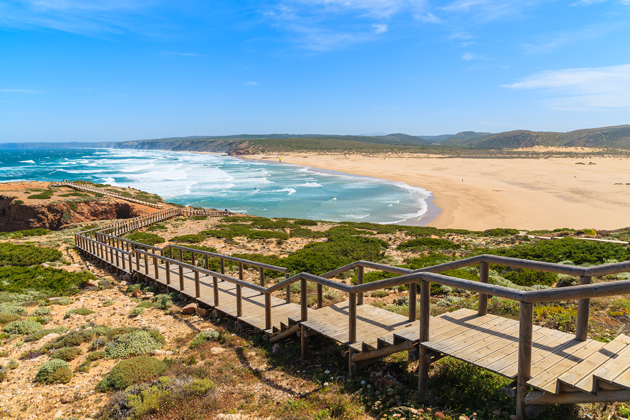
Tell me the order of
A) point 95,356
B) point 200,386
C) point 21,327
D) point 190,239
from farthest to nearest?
1. point 190,239
2. point 21,327
3. point 95,356
4. point 200,386

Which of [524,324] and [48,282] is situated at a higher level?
[524,324]

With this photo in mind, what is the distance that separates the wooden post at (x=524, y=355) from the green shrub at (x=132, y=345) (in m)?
5.84

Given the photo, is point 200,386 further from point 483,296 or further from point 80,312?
point 80,312

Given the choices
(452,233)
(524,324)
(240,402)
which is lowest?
(452,233)

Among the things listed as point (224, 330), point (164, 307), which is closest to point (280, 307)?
point (224, 330)

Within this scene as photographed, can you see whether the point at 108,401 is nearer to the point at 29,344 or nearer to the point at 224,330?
the point at 224,330

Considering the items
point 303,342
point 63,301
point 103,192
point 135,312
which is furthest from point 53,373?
point 103,192

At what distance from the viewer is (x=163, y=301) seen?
9.39m

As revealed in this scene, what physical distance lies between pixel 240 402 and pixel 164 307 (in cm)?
523

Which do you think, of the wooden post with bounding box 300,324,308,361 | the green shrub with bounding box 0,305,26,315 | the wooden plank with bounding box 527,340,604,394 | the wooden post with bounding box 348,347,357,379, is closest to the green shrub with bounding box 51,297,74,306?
the green shrub with bounding box 0,305,26,315

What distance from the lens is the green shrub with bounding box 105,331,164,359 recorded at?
6.51 m

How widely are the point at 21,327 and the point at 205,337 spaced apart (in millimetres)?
4069

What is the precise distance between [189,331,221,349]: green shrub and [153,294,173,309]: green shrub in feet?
8.26

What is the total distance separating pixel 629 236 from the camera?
1728 cm
